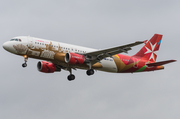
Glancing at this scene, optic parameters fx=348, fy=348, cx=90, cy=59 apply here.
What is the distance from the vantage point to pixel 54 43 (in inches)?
1805

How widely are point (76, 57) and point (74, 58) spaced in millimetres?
379

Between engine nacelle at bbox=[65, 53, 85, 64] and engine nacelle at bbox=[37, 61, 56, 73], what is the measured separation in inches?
216

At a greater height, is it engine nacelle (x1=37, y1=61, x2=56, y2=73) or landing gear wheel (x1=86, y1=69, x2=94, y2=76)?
engine nacelle (x1=37, y1=61, x2=56, y2=73)

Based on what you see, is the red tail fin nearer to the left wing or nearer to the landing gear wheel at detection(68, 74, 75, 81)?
the left wing

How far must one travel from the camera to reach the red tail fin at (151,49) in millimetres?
54500

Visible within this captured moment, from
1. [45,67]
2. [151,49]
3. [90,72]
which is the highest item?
[151,49]

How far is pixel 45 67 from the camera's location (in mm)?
49969

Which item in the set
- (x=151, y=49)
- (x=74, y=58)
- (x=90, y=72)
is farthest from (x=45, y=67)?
(x=151, y=49)

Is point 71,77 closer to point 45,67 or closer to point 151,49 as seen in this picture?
point 45,67

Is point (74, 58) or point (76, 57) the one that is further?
point (76, 57)

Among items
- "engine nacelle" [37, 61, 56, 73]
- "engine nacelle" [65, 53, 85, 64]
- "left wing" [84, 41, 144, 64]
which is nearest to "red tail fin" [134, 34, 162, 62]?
"left wing" [84, 41, 144, 64]

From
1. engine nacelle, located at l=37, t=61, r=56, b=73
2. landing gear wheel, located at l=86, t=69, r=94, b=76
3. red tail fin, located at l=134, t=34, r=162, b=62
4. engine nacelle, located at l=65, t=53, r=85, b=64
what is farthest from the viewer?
red tail fin, located at l=134, t=34, r=162, b=62

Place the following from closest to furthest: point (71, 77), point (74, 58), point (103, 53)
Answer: point (74, 58)
point (103, 53)
point (71, 77)

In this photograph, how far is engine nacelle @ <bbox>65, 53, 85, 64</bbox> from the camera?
45.2m
